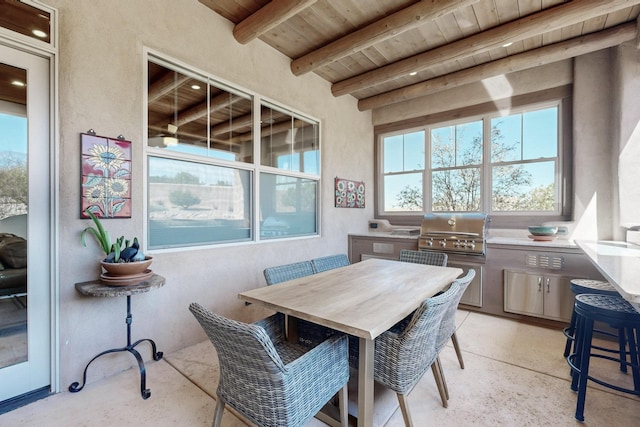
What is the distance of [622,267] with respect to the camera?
169 centimetres

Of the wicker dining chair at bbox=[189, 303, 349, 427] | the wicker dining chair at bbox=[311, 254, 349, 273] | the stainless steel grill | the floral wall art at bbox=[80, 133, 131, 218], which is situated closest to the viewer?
the wicker dining chair at bbox=[189, 303, 349, 427]

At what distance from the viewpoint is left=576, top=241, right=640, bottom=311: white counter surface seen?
3.95ft

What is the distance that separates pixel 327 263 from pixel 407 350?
1307 mm

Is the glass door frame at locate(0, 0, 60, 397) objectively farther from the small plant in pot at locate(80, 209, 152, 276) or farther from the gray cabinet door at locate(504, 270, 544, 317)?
the gray cabinet door at locate(504, 270, 544, 317)

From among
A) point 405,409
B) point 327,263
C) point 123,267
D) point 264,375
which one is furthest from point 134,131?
point 405,409

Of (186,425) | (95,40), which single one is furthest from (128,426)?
(95,40)

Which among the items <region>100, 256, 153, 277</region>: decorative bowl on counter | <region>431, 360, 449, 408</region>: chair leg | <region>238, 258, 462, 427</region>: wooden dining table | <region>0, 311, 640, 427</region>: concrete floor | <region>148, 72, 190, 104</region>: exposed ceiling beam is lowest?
<region>0, 311, 640, 427</region>: concrete floor

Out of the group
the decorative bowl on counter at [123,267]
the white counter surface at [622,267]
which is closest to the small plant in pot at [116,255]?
the decorative bowl on counter at [123,267]

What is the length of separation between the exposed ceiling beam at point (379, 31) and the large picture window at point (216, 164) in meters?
0.65

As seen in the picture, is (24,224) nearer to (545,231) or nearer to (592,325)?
(592,325)

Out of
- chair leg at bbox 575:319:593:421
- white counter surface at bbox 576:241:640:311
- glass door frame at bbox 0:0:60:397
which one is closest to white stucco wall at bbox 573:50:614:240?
white counter surface at bbox 576:241:640:311

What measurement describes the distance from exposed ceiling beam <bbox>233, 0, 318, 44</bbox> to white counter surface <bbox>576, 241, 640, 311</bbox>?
2.71 meters

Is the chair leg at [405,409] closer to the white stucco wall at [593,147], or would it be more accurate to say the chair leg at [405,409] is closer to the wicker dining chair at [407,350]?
the wicker dining chair at [407,350]

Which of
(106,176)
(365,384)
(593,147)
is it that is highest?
(593,147)
